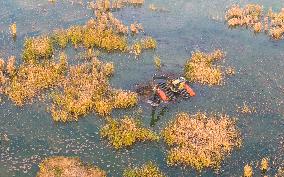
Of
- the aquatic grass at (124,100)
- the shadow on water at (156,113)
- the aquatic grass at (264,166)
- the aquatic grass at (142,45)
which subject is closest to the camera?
the aquatic grass at (264,166)

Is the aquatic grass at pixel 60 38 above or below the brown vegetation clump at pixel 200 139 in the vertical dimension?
above

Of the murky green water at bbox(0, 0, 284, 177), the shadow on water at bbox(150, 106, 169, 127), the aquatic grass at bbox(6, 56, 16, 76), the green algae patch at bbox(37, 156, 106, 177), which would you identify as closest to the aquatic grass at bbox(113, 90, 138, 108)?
the murky green water at bbox(0, 0, 284, 177)

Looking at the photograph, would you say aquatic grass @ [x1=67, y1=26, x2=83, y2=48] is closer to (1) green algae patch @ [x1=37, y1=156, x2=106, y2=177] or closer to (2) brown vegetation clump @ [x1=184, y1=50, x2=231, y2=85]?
(2) brown vegetation clump @ [x1=184, y1=50, x2=231, y2=85]

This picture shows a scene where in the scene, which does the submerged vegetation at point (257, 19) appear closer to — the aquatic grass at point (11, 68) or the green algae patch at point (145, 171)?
the aquatic grass at point (11, 68)

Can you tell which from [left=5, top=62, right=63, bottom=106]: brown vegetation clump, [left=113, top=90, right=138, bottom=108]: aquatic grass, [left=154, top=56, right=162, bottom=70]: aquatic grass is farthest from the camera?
[left=154, top=56, right=162, bottom=70]: aquatic grass

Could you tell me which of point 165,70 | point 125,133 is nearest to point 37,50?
point 165,70

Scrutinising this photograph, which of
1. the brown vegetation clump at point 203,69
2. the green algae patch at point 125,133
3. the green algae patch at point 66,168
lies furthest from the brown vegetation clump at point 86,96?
the brown vegetation clump at point 203,69
